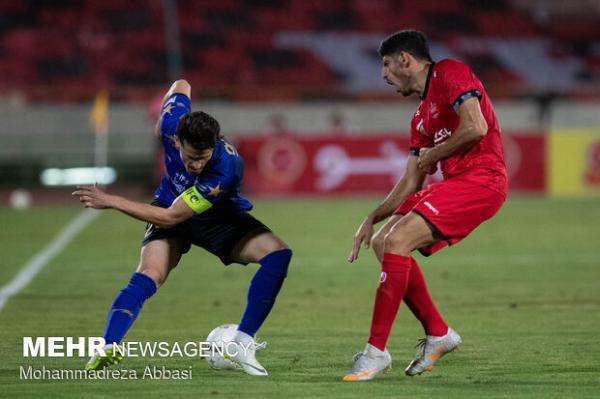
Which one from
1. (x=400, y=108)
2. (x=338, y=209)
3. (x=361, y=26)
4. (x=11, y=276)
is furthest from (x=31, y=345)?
(x=361, y=26)

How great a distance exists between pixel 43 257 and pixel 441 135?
8.14 meters

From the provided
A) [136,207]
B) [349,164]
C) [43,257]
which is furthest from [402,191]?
[349,164]

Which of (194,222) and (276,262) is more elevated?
(194,222)

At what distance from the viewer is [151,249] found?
24.0 ft

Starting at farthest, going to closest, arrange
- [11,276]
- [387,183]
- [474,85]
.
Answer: [387,183]
[11,276]
[474,85]

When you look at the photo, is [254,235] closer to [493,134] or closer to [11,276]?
[493,134]

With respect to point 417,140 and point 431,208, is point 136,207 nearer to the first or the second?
point 431,208

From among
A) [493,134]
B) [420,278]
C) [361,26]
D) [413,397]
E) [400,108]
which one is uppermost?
[361,26]

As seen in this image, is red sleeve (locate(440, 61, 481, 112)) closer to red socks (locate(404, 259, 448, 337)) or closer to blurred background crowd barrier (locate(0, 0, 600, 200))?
red socks (locate(404, 259, 448, 337))

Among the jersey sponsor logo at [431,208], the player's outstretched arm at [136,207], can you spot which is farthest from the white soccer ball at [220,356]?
the jersey sponsor logo at [431,208]

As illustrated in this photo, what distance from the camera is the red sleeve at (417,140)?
725 centimetres

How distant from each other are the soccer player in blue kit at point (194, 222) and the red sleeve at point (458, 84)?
1326 mm

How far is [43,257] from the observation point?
14.1 metres

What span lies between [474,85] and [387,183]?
17.4 meters
